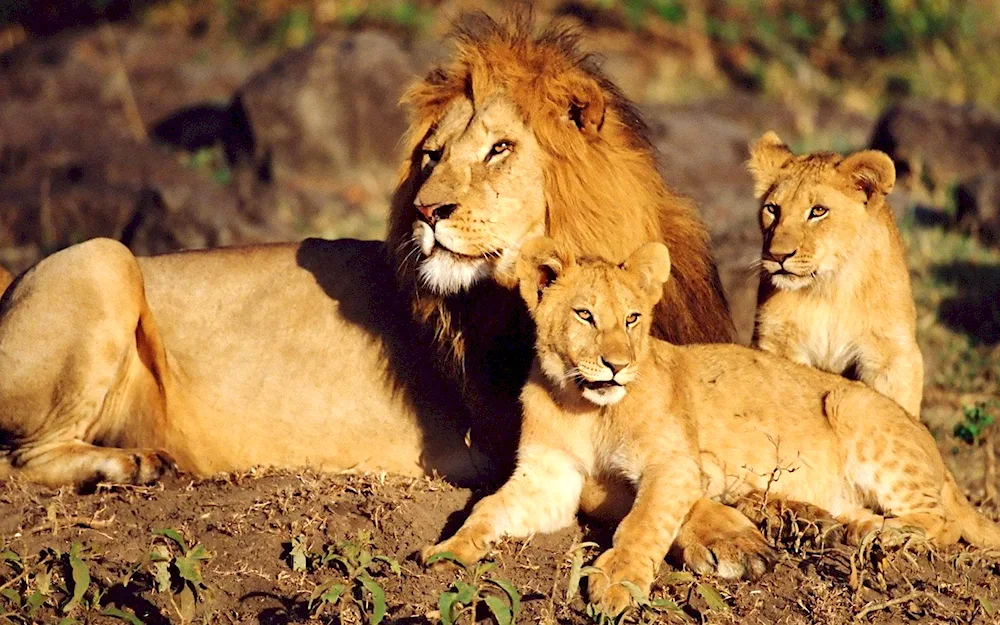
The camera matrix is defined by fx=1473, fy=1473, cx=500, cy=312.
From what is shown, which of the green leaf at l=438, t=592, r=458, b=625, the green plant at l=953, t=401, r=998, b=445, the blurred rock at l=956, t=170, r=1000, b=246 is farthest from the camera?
the blurred rock at l=956, t=170, r=1000, b=246

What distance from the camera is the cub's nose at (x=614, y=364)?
3.88 metres

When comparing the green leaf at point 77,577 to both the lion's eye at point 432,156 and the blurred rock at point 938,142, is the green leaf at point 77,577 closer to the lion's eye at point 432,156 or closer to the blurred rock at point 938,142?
the lion's eye at point 432,156

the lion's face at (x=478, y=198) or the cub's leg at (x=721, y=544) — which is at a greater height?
the lion's face at (x=478, y=198)

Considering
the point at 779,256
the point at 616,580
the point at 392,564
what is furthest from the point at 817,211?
the point at 392,564

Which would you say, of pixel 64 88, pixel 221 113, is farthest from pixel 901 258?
pixel 64 88

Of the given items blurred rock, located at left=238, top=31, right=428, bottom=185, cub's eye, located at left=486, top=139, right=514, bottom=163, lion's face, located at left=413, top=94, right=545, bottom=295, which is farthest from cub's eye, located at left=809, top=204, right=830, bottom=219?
blurred rock, located at left=238, top=31, right=428, bottom=185

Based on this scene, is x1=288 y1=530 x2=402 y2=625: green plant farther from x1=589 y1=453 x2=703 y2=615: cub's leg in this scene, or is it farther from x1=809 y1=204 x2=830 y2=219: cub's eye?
x1=809 y1=204 x2=830 y2=219: cub's eye

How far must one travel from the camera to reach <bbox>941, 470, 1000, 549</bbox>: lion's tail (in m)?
4.54

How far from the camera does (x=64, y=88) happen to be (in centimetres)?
1334

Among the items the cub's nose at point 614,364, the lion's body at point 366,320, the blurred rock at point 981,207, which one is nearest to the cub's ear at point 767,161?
the lion's body at point 366,320

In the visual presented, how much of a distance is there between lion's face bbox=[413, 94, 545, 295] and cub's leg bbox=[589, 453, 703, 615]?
2.64 feet

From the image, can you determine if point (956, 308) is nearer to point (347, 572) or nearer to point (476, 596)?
point (347, 572)

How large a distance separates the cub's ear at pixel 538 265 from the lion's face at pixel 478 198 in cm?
22

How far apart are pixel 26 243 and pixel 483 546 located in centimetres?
634
